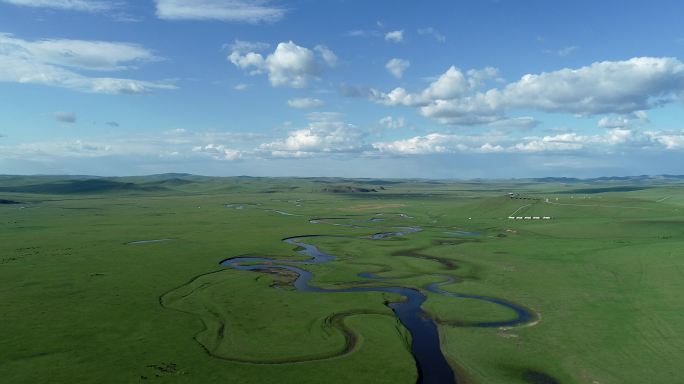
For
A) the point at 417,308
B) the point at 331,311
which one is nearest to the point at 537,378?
the point at 417,308

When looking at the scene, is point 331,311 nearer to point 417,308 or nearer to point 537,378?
point 417,308

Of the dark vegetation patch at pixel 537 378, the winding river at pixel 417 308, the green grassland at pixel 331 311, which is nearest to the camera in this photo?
the dark vegetation patch at pixel 537 378

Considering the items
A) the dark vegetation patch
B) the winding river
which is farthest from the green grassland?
the winding river

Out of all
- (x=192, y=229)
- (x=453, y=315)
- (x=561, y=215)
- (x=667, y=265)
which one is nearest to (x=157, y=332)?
(x=453, y=315)

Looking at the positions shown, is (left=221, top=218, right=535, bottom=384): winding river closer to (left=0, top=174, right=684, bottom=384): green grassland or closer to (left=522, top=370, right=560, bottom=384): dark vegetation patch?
(left=0, top=174, right=684, bottom=384): green grassland

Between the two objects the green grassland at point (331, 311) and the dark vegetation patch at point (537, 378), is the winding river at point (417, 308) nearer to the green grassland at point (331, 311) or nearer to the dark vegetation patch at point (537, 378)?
the green grassland at point (331, 311)

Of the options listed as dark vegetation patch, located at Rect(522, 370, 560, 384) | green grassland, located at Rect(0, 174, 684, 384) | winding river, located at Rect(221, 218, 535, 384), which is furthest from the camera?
winding river, located at Rect(221, 218, 535, 384)

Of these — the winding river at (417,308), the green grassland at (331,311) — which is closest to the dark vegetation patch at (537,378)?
the green grassland at (331,311)

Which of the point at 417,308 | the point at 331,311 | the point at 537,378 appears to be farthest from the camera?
the point at 417,308
